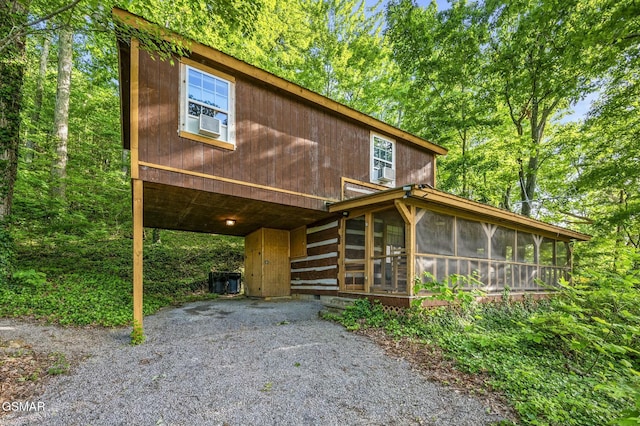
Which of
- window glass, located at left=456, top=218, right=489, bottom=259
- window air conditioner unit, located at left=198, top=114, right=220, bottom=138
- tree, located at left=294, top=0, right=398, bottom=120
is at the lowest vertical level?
window glass, located at left=456, top=218, right=489, bottom=259

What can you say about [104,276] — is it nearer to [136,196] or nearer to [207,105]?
[136,196]

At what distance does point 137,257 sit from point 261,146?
3562mm

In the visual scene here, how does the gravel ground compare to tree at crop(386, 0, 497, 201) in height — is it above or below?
below

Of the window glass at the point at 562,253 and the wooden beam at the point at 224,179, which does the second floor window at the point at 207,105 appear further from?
the window glass at the point at 562,253

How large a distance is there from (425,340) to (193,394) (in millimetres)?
Result: 4035

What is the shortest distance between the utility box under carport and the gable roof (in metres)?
4.83

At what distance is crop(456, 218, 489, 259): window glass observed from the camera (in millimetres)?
8131

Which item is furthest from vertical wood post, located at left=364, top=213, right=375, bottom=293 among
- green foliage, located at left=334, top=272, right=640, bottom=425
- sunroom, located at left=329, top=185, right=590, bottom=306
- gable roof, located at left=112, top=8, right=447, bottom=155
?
gable roof, located at left=112, top=8, right=447, bottom=155

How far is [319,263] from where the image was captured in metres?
9.61

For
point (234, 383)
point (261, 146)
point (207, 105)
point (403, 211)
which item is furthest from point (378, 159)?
point (234, 383)

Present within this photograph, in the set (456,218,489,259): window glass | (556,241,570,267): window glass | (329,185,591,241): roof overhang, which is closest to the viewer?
(329,185,591,241): roof overhang

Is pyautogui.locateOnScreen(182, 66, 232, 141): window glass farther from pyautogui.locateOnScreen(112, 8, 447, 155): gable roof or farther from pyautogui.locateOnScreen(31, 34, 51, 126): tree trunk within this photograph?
pyautogui.locateOnScreen(31, 34, 51, 126): tree trunk

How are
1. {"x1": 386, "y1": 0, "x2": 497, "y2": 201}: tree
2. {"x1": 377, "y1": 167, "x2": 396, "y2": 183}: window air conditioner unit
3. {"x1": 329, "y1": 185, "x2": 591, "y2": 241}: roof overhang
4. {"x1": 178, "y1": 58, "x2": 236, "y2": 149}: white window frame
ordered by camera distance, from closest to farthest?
1. {"x1": 178, "y1": 58, "x2": 236, "y2": 149}: white window frame
2. {"x1": 329, "y1": 185, "x2": 591, "y2": 241}: roof overhang
3. {"x1": 377, "y1": 167, "x2": 396, "y2": 183}: window air conditioner unit
4. {"x1": 386, "y1": 0, "x2": 497, "y2": 201}: tree

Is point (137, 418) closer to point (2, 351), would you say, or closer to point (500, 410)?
point (2, 351)
